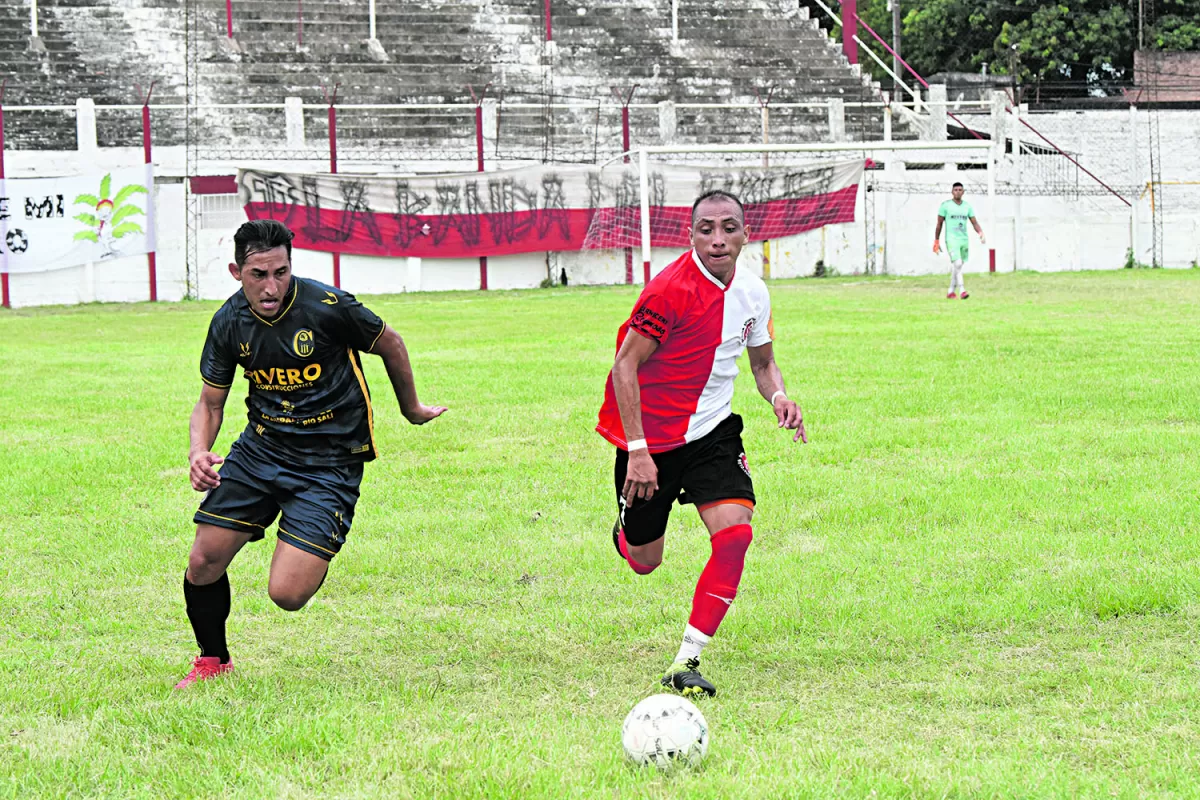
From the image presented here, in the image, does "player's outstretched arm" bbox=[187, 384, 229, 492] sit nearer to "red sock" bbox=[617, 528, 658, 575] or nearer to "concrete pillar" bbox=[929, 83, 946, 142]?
"red sock" bbox=[617, 528, 658, 575]

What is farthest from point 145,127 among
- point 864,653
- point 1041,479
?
point 864,653

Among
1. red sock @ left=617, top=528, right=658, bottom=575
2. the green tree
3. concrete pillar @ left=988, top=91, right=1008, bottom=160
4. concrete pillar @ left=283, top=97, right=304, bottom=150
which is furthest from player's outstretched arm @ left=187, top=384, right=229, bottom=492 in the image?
the green tree

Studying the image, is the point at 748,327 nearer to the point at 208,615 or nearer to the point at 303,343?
the point at 303,343

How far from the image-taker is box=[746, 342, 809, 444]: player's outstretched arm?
5.35 metres

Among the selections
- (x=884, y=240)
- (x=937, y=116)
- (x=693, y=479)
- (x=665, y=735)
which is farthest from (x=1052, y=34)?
(x=665, y=735)

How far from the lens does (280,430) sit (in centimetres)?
527

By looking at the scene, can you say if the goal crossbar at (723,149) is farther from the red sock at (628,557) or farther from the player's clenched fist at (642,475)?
the player's clenched fist at (642,475)

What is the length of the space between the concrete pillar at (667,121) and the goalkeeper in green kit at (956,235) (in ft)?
32.1

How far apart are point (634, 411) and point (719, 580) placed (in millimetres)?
679

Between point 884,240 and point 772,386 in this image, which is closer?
point 772,386

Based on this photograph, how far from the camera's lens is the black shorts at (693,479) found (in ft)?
17.3

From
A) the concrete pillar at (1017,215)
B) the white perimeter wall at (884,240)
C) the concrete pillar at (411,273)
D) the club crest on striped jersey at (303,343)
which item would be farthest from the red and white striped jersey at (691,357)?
the concrete pillar at (1017,215)

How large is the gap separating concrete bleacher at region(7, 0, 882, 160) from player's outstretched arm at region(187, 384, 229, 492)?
26191 millimetres

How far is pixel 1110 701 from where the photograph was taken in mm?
4551
